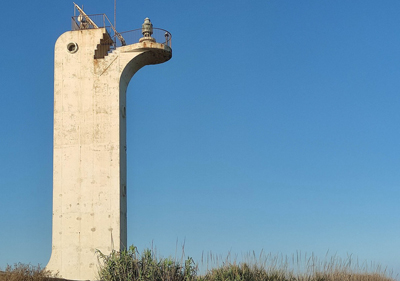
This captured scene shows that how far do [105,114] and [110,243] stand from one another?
5.76 m

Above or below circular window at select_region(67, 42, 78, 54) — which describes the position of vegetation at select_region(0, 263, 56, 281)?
below

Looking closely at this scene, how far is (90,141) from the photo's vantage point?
26172 millimetres

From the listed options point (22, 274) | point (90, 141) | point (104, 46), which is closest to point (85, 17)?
point (104, 46)

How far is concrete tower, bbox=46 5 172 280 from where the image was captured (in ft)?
82.8

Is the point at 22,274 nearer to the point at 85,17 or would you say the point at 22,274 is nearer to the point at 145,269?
the point at 145,269

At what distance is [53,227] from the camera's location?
25703mm

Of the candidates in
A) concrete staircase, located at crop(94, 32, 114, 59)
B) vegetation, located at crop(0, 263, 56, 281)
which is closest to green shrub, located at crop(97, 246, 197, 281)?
vegetation, located at crop(0, 263, 56, 281)

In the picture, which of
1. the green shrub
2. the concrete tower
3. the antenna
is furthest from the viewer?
the antenna

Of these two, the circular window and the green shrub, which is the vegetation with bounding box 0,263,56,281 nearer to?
the green shrub

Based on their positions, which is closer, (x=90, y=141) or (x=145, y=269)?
(x=145, y=269)

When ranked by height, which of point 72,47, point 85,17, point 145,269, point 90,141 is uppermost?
point 85,17

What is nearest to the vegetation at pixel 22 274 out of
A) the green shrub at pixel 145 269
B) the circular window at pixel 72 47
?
the green shrub at pixel 145 269

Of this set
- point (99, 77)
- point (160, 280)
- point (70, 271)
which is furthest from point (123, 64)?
point (160, 280)

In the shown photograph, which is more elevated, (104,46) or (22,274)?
(104,46)
